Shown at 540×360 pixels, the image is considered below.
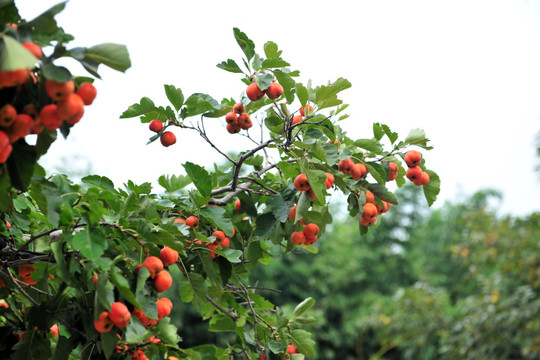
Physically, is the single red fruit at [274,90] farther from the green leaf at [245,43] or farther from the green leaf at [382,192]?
the green leaf at [382,192]

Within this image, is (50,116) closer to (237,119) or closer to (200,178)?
(200,178)

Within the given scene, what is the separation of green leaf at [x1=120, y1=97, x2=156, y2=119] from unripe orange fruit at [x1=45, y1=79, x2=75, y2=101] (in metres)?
0.64

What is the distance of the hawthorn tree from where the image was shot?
0.95m

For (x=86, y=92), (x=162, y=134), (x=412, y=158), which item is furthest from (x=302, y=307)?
(x=86, y=92)

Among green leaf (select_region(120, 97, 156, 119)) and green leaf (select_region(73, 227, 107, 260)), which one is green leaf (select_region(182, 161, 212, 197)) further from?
green leaf (select_region(73, 227, 107, 260))

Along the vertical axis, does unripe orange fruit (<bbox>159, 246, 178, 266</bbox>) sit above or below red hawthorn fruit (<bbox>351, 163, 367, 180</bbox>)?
below

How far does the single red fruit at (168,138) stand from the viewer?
1614 mm

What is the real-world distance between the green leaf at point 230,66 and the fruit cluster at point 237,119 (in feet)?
0.36

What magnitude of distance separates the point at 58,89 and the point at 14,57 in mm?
103

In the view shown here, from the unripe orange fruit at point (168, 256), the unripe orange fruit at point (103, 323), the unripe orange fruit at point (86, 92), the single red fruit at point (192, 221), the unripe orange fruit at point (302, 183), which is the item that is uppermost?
the unripe orange fruit at point (302, 183)

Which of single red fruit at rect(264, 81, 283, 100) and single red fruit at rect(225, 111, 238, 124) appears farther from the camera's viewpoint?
single red fruit at rect(225, 111, 238, 124)

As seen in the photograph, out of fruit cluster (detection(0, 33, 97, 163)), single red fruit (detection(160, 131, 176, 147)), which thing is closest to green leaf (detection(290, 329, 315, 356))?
single red fruit (detection(160, 131, 176, 147))

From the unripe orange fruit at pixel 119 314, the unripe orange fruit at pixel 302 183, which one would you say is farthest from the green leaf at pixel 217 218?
the unripe orange fruit at pixel 119 314

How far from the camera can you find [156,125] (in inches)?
62.6
